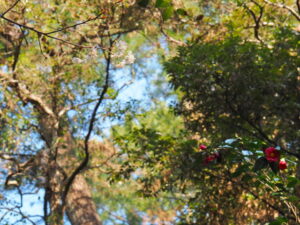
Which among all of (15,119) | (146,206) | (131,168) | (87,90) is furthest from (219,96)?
(146,206)

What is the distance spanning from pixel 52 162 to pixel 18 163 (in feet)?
2.55

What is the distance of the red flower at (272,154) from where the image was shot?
306 centimetres

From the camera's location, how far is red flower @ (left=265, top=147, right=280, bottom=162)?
10.0 feet

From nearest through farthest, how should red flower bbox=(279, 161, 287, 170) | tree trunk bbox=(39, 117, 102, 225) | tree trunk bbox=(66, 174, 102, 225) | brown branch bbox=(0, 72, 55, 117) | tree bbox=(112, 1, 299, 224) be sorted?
1. red flower bbox=(279, 161, 287, 170)
2. tree bbox=(112, 1, 299, 224)
3. brown branch bbox=(0, 72, 55, 117)
4. tree trunk bbox=(39, 117, 102, 225)
5. tree trunk bbox=(66, 174, 102, 225)

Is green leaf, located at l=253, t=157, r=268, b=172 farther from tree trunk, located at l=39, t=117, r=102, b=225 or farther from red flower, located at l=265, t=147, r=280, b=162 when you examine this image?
tree trunk, located at l=39, t=117, r=102, b=225

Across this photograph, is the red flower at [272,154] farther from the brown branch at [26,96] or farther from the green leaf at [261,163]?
the brown branch at [26,96]

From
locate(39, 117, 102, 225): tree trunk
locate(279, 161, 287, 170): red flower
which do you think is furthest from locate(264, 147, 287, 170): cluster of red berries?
locate(39, 117, 102, 225): tree trunk

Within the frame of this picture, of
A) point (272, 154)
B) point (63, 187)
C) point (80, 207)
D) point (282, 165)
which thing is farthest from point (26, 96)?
point (272, 154)

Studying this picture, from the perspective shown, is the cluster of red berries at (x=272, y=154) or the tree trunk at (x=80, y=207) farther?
the tree trunk at (x=80, y=207)

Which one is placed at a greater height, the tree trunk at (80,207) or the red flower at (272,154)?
the tree trunk at (80,207)

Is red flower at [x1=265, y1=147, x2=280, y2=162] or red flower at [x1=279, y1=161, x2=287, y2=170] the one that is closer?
red flower at [x1=265, y1=147, x2=280, y2=162]

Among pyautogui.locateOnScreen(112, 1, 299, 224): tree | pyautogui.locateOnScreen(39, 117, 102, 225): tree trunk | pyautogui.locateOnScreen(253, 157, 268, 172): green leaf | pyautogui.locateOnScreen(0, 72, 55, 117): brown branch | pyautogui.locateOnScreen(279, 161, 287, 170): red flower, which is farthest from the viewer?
pyautogui.locateOnScreen(39, 117, 102, 225): tree trunk

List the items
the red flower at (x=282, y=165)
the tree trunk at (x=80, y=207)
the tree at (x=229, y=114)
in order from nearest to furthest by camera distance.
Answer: the red flower at (x=282, y=165), the tree at (x=229, y=114), the tree trunk at (x=80, y=207)

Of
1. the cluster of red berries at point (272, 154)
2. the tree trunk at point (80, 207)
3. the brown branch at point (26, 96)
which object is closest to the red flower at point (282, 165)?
the cluster of red berries at point (272, 154)
